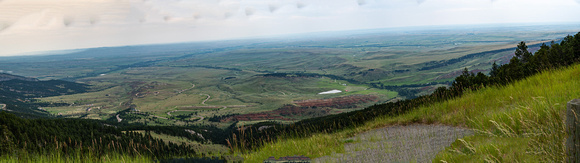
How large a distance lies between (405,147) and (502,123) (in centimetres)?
229

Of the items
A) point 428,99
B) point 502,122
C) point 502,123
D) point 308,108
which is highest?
point 502,122

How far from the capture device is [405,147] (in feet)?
25.9

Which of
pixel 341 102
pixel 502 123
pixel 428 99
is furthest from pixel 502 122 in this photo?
pixel 341 102

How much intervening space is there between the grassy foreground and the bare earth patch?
1.33 feet

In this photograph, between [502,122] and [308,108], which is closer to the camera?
[502,122]

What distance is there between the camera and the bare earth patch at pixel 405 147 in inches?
278

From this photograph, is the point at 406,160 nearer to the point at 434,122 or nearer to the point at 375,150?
the point at 375,150

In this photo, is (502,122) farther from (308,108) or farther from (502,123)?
A: (308,108)

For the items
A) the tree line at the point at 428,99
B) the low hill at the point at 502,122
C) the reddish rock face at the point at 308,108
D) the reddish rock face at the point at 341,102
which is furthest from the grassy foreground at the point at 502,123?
the reddish rock face at the point at 341,102

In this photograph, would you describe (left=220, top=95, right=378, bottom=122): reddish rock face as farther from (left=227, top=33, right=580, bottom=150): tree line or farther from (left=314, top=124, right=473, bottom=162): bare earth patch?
(left=314, top=124, right=473, bottom=162): bare earth patch

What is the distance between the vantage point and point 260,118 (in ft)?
463

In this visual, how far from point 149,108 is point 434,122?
197 metres

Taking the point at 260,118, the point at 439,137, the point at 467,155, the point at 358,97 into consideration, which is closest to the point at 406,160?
the point at 467,155

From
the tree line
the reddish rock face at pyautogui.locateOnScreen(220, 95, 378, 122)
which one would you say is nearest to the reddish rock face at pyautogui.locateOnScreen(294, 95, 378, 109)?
the reddish rock face at pyautogui.locateOnScreen(220, 95, 378, 122)
